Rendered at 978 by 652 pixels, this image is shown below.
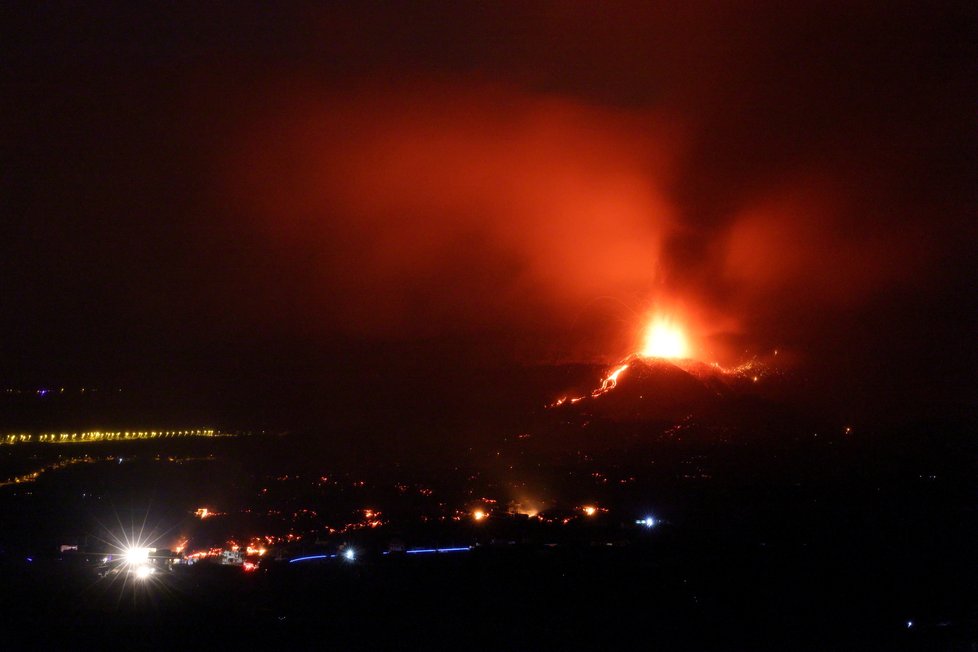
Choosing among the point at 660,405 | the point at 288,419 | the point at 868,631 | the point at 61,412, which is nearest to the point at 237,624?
the point at 868,631

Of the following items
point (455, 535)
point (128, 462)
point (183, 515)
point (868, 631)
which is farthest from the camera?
point (128, 462)

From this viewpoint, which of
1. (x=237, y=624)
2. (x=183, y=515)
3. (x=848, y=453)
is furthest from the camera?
(x=848, y=453)

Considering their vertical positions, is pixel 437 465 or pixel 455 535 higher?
pixel 437 465

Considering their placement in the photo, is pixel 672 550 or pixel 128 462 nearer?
pixel 672 550

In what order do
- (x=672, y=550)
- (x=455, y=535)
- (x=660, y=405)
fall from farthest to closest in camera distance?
(x=660, y=405) < (x=455, y=535) < (x=672, y=550)

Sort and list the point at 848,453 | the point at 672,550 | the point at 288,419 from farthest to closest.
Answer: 1. the point at 288,419
2. the point at 848,453
3. the point at 672,550

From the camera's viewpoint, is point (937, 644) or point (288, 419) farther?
point (288, 419)

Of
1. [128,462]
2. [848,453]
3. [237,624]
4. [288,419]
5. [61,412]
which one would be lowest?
[237,624]

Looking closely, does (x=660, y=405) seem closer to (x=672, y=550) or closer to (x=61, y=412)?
(x=672, y=550)

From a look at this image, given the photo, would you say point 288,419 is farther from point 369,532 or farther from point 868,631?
point 868,631

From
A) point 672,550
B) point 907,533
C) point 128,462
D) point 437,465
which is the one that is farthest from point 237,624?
point 128,462
